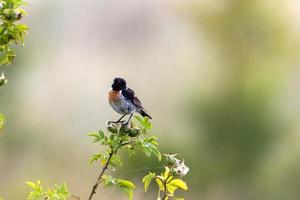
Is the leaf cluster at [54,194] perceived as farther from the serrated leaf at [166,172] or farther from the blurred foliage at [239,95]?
the blurred foliage at [239,95]

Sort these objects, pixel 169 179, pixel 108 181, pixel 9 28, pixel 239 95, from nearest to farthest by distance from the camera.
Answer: pixel 9 28 → pixel 108 181 → pixel 169 179 → pixel 239 95

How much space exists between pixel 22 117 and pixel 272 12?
6.46 meters

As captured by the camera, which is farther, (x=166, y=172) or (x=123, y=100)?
(x=123, y=100)

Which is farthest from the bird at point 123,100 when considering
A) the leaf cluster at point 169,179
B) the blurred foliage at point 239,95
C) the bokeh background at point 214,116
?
the blurred foliage at point 239,95

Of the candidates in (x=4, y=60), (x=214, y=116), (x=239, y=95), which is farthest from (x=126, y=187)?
(x=239, y=95)

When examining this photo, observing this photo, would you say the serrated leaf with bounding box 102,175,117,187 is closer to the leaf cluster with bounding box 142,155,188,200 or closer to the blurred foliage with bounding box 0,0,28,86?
the leaf cluster with bounding box 142,155,188,200

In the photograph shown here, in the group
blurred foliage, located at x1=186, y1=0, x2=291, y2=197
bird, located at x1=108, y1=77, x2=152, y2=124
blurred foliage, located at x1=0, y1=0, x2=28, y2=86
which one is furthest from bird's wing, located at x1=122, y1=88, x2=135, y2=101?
blurred foliage, located at x1=186, y1=0, x2=291, y2=197

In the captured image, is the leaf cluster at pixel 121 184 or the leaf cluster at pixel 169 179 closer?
the leaf cluster at pixel 121 184

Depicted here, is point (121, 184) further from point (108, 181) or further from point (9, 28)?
point (9, 28)

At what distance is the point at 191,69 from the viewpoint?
20969 mm

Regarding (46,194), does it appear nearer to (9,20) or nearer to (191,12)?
(9,20)

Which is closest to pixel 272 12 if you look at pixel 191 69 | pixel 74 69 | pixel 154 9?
pixel 191 69

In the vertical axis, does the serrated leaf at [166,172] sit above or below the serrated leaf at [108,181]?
above

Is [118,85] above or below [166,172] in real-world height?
above
